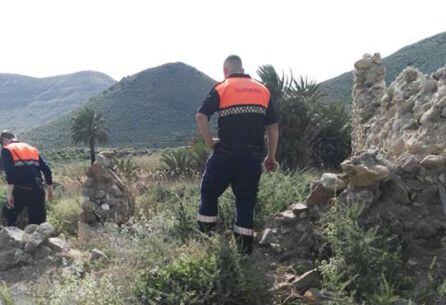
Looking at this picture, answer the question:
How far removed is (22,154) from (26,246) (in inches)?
58.7

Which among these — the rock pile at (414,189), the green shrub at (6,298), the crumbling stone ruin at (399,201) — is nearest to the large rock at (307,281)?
the crumbling stone ruin at (399,201)

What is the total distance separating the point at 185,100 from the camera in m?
86.4

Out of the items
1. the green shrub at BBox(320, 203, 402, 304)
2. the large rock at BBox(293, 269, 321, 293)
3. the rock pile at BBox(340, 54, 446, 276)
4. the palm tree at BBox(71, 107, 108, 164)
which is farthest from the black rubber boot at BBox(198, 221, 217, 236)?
the palm tree at BBox(71, 107, 108, 164)

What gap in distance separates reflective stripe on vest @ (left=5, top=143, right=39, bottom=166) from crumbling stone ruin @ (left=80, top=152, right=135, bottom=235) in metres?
1.04

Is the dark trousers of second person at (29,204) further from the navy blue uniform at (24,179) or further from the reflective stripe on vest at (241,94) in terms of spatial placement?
the reflective stripe on vest at (241,94)

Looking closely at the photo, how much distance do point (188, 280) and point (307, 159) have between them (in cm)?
1011

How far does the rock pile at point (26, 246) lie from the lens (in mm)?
A: 6621

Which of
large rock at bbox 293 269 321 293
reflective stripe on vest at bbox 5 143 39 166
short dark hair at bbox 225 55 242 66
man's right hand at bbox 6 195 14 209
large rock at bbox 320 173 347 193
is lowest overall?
large rock at bbox 293 269 321 293

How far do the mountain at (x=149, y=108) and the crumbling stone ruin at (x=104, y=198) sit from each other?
53559 millimetres

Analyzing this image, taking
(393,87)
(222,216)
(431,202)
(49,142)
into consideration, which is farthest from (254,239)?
(49,142)

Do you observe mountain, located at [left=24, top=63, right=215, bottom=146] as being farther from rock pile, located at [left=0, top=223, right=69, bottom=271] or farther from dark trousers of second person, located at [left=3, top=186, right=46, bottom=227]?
rock pile, located at [left=0, top=223, right=69, bottom=271]

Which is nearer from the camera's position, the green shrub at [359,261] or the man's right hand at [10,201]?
the green shrub at [359,261]

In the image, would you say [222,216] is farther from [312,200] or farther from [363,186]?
[363,186]

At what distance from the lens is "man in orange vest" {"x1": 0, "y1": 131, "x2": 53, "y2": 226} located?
7645 millimetres
